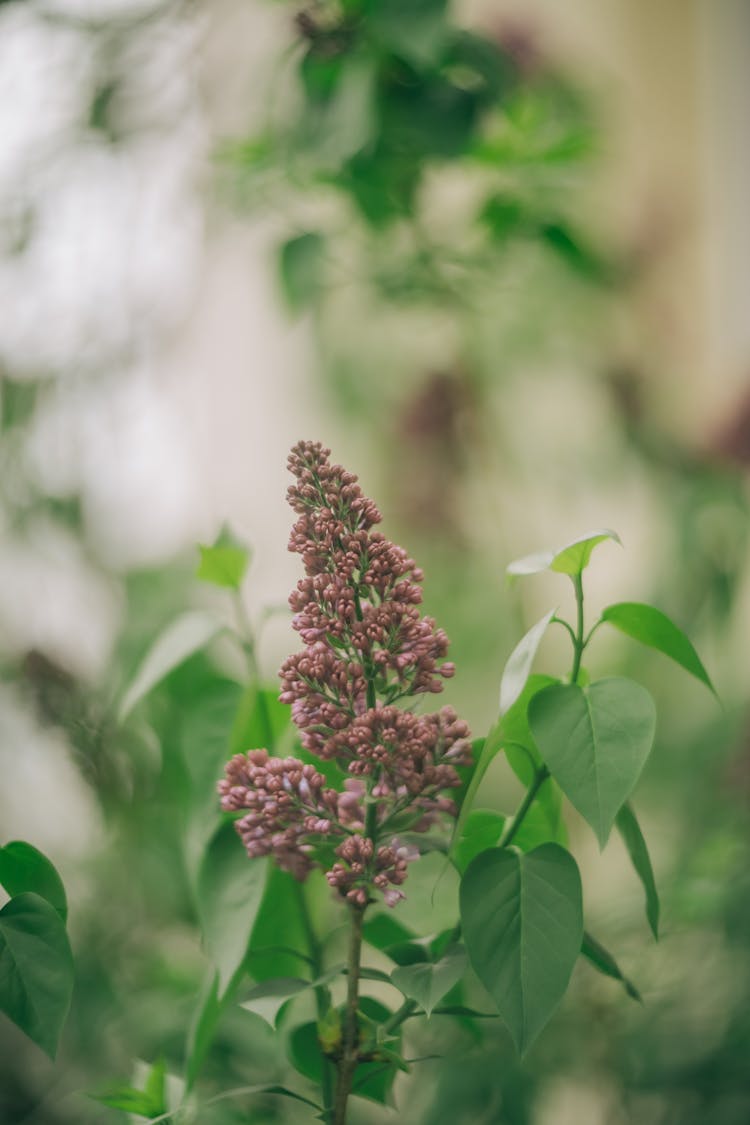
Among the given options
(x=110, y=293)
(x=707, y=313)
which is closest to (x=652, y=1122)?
(x=110, y=293)

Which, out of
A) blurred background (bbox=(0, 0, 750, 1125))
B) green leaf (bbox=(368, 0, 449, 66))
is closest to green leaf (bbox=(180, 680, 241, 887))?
blurred background (bbox=(0, 0, 750, 1125))

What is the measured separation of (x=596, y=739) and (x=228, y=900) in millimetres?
133

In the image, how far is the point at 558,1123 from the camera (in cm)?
106

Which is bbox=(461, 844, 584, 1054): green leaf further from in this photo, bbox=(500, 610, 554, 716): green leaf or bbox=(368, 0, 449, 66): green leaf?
bbox=(368, 0, 449, 66): green leaf

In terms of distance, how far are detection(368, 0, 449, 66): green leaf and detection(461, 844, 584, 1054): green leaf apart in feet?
1.62

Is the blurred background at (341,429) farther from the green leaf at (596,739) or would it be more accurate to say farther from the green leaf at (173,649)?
the green leaf at (596,739)

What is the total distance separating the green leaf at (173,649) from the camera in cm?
38

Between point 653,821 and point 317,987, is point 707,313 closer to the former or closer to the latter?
point 653,821

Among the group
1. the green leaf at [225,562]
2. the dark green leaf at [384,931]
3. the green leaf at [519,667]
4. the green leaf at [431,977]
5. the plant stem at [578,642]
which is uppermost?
the green leaf at [225,562]

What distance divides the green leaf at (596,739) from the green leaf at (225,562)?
0.49 feet

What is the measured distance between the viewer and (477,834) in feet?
1.06

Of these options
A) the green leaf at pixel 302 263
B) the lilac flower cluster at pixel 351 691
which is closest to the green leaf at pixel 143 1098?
the lilac flower cluster at pixel 351 691

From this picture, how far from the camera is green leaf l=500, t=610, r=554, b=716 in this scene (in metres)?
0.26

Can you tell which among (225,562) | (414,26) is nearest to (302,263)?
(414,26)
